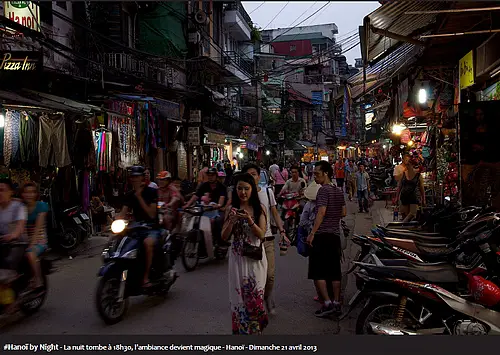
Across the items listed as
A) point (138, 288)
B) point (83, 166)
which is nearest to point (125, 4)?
point (83, 166)

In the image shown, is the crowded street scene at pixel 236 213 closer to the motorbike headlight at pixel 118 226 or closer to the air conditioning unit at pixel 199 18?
the motorbike headlight at pixel 118 226

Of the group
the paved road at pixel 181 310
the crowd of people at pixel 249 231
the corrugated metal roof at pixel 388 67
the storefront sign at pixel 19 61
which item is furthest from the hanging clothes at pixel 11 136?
the corrugated metal roof at pixel 388 67

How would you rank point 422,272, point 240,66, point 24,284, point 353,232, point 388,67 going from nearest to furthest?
point 422,272 < point 24,284 < point 353,232 < point 388,67 < point 240,66

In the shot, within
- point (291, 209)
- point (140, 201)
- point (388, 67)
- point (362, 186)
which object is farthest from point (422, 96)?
point (140, 201)

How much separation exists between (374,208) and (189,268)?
10734mm

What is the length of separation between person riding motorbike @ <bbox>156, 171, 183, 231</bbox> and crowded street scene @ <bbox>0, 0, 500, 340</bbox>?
1.4 inches

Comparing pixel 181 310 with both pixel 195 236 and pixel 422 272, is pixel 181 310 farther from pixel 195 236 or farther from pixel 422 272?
pixel 422 272

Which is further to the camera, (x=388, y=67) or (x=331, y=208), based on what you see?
(x=388, y=67)

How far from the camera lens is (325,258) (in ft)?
18.9

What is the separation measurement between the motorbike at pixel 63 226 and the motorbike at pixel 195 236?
2.93 meters

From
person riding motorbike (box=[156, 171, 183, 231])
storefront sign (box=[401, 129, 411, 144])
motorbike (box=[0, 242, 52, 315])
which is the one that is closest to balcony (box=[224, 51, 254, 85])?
storefront sign (box=[401, 129, 411, 144])

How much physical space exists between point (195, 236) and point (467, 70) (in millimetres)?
5933

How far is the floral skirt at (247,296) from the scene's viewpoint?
4.23 meters

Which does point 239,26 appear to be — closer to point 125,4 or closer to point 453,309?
point 125,4
